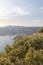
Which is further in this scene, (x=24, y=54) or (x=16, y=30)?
(x=16, y=30)

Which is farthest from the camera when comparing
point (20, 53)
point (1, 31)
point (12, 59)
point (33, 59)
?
point (1, 31)

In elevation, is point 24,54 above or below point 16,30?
below

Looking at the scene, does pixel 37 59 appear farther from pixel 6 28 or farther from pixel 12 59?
pixel 6 28

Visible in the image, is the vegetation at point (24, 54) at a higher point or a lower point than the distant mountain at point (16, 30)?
lower

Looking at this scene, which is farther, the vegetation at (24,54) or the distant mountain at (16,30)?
the distant mountain at (16,30)

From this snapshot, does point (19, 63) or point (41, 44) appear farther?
point (41, 44)

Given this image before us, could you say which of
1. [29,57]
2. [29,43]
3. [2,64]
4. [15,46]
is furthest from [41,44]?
[2,64]

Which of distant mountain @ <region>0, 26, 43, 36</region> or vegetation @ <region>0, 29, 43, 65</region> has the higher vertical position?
distant mountain @ <region>0, 26, 43, 36</region>

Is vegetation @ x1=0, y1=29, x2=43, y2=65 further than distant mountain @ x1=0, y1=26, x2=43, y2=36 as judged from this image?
No
